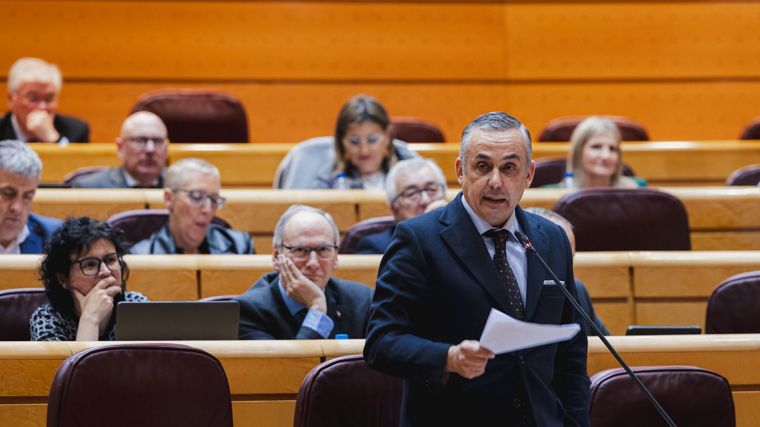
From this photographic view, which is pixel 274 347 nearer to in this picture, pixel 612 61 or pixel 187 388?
pixel 187 388

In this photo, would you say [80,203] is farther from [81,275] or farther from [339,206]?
[81,275]

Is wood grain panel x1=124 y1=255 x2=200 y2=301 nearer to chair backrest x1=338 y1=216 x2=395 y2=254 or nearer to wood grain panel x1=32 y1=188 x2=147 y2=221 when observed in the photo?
chair backrest x1=338 y1=216 x2=395 y2=254

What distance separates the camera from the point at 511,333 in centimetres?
122

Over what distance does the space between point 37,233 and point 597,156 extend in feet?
5.27

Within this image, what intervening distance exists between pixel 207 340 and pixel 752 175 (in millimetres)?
2118

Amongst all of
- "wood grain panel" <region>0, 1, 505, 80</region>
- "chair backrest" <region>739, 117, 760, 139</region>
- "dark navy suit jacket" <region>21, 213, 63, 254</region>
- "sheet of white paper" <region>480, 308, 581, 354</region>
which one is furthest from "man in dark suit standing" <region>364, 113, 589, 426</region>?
"wood grain panel" <region>0, 1, 505, 80</region>

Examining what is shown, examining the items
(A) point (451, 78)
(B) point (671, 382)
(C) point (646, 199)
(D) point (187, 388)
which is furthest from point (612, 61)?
(D) point (187, 388)

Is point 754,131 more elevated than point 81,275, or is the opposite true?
point 754,131

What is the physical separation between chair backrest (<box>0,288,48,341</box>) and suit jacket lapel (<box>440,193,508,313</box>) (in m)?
1.13

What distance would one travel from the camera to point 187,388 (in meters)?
1.81

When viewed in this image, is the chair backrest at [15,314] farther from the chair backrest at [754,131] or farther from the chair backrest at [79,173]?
the chair backrest at [754,131]

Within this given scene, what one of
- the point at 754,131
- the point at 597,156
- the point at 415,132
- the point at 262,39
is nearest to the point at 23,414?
the point at 597,156

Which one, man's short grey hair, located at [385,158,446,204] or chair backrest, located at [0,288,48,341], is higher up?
man's short grey hair, located at [385,158,446,204]

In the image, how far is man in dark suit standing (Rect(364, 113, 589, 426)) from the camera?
4.50 ft
